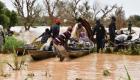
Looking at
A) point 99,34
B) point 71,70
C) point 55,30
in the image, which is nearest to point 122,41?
point 99,34

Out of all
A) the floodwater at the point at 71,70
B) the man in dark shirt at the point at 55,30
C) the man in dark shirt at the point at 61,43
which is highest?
the man in dark shirt at the point at 55,30

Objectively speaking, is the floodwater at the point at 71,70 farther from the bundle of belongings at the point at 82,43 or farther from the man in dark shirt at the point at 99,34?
the man in dark shirt at the point at 99,34

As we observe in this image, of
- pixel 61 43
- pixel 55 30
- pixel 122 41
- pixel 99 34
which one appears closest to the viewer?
pixel 61 43

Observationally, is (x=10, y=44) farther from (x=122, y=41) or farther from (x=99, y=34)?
(x=122, y=41)

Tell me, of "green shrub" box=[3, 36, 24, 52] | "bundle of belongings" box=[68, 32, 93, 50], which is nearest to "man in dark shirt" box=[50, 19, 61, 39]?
"bundle of belongings" box=[68, 32, 93, 50]

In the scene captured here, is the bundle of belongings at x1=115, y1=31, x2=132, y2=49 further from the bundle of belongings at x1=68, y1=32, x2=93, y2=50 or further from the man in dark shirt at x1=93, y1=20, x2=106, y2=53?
the bundle of belongings at x1=68, y1=32, x2=93, y2=50

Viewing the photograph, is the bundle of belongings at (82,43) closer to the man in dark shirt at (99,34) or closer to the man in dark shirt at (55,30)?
the man in dark shirt at (99,34)

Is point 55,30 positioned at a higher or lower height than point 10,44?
higher

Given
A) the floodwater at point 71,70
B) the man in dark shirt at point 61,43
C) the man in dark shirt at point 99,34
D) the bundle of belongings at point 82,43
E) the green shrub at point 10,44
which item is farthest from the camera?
the green shrub at point 10,44

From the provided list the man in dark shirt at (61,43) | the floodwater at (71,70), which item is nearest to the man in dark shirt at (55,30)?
the floodwater at (71,70)

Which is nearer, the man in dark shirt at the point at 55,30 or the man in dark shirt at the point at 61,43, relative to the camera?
the man in dark shirt at the point at 61,43

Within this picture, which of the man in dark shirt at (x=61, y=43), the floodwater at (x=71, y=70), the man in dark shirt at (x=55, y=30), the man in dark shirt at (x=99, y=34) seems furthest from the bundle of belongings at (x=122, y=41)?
the man in dark shirt at (x=61, y=43)

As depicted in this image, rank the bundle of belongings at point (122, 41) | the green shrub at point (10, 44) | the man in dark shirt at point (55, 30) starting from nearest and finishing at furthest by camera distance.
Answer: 1. the man in dark shirt at point (55, 30)
2. the bundle of belongings at point (122, 41)
3. the green shrub at point (10, 44)

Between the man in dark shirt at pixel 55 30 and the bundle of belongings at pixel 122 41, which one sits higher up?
the man in dark shirt at pixel 55 30
